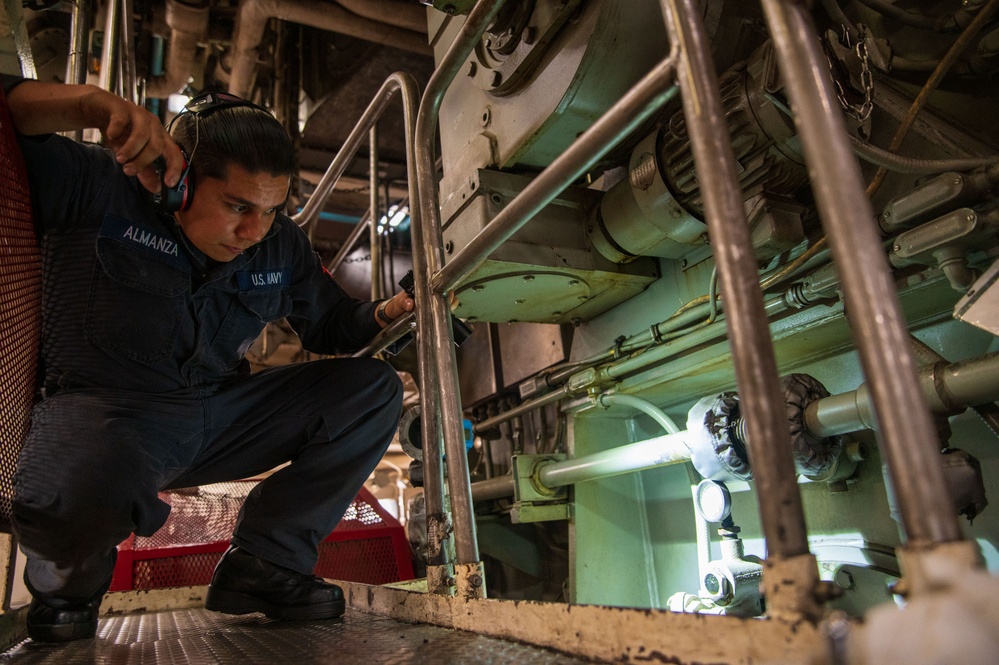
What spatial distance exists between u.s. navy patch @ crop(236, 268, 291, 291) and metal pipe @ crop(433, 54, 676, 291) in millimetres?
642

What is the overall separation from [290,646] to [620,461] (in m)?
1.15

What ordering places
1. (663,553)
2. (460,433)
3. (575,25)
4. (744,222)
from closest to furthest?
(744,222) → (460,433) → (575,25) → (663,553)

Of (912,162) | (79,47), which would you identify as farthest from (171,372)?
(912,162)

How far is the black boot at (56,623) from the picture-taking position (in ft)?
4.38

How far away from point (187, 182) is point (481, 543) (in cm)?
217

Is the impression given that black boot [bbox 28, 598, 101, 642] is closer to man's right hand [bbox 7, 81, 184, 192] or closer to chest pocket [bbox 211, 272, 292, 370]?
chest pocket [bbox 211, 272, 292, 370]

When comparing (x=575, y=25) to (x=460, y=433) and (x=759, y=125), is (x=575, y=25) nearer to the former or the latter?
(x=759, y=125)

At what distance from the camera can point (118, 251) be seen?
55.2 inches

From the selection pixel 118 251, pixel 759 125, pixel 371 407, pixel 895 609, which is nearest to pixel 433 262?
pixel 371 407

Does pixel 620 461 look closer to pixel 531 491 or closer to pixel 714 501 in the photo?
pixel 714 501

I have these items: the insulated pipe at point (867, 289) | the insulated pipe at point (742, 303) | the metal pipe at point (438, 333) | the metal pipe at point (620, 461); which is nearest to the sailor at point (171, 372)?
the metal pipe at point (438, 333)

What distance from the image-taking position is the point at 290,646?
1152 millimetres

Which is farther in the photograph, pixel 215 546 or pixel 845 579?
pixel 215 546

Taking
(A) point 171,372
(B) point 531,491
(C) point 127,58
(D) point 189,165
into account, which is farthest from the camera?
(C) point 127,58
